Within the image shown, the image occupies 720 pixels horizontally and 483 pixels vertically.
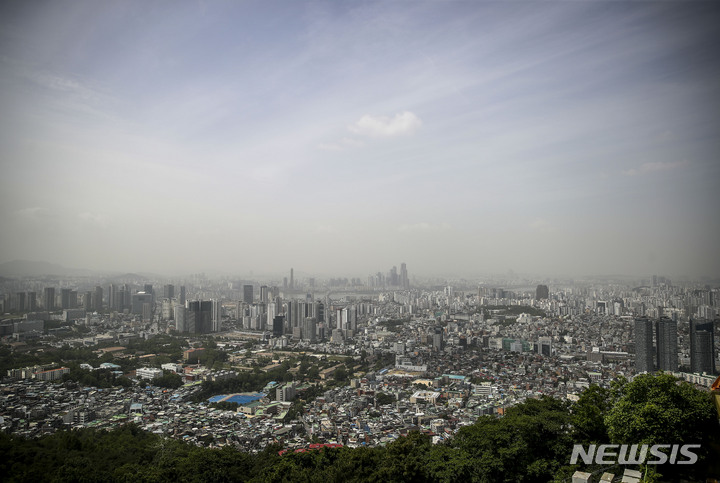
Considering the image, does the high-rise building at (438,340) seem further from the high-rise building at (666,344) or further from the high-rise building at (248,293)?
the high-rise building at (248,293)

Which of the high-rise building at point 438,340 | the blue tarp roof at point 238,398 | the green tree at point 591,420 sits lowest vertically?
the blue tarp roof at point 238,398

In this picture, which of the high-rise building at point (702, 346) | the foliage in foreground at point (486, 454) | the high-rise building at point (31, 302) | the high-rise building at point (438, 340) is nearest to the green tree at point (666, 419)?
the foliage in foreground at point (486, 454)

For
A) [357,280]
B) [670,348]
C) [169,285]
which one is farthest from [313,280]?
[670,348]

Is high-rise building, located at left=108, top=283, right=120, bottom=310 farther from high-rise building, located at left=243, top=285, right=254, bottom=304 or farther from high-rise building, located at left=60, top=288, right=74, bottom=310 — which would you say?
high-rise building, located at left=243, top=285, right=254, bottom=304

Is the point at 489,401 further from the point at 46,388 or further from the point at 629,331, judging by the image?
the point at 46,388

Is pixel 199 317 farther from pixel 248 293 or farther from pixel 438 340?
pixel 438 340

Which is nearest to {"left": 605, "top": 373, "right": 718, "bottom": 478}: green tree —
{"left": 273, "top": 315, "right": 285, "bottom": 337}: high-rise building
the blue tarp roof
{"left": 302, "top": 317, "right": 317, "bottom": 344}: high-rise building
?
the blue tarp roof
